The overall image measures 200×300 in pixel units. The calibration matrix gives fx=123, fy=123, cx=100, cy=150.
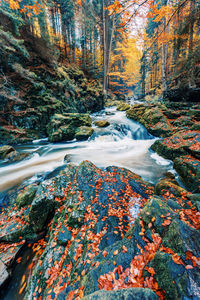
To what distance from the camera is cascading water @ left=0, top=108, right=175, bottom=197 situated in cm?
619

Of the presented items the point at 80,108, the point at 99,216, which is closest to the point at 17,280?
the point at 99,216

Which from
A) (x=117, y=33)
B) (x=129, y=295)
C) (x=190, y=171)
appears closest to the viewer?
(x=129, y=295)

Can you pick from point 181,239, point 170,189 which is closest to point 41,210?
point 181,239

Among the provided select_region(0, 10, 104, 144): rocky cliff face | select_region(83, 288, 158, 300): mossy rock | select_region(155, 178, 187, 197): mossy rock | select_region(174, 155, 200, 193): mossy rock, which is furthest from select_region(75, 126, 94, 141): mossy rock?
select_region(83, 288, 158, 300): mossy rock

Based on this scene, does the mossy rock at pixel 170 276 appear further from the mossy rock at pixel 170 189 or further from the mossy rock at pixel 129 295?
the mossy rock at pixel 170 189

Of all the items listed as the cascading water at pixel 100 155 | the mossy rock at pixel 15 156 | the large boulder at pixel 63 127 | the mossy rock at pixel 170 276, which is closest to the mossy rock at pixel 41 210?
the cascading water at pixel 100 155

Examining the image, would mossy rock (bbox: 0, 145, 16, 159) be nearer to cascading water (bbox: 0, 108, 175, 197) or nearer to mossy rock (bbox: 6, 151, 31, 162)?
mossy rock (bbox: 6, 151, 31, 162)

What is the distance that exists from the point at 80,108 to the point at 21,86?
701 cm

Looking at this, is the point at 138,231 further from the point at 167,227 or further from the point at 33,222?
the point at 33,222

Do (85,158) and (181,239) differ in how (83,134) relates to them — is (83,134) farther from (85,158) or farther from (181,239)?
(181,239)

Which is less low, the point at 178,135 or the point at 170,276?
the point at 178,135

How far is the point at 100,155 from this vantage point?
8.45 metres

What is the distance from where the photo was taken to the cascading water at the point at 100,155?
6.19m

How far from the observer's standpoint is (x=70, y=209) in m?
3.35
